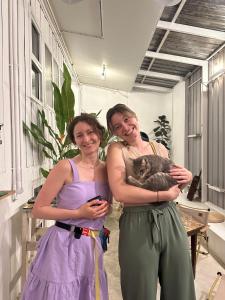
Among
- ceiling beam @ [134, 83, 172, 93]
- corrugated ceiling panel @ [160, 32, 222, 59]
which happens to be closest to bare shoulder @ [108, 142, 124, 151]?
corrugated ceiling panel @ [160, 32, 222, 59]

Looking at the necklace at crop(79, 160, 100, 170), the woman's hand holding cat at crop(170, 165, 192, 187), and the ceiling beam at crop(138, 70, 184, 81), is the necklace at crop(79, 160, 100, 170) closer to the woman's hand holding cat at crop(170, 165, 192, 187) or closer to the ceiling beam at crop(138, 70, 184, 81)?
the woman's hand holding cat at crop(170, 165, 192, 187)

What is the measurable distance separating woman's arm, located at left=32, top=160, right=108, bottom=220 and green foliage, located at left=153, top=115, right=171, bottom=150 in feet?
21.6

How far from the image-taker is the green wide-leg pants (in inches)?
48.8

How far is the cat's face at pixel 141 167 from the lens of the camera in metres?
1.22

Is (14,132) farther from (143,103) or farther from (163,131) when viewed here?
(143,103)

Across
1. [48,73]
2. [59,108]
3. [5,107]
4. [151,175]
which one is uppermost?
[48,73]

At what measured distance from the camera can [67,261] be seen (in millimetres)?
1143

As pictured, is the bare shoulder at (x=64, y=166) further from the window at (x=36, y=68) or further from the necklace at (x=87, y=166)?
the window at (x=36, y=68)

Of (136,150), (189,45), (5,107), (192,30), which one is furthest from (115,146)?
(189,45)

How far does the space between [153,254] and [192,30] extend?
380 cm

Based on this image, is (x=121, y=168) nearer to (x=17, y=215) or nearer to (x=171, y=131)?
(x=17, y=215)

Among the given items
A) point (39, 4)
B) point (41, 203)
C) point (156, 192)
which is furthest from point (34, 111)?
point (156, 192)

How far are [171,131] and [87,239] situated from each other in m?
6.90

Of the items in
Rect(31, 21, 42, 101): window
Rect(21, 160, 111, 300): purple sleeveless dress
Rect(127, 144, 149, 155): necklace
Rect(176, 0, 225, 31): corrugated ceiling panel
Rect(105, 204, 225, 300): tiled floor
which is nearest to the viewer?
Rect(21, 160, 111, 300): purple sleeveless dress
